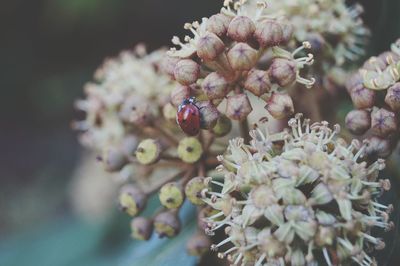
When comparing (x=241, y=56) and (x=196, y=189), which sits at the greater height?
(x=241, y=56)

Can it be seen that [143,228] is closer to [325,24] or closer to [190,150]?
[190,150]

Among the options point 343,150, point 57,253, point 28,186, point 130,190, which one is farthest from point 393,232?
point 28,186

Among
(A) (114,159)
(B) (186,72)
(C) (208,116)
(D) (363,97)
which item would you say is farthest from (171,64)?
(D) (363,97)

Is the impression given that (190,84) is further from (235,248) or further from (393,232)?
(393,232)

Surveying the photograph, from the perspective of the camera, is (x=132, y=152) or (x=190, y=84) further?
(x=132, y=152)

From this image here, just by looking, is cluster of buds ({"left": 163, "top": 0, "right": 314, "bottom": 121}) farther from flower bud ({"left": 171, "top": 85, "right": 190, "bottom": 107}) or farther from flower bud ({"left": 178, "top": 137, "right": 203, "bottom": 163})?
flower bud ({"left": 178, "top": 137, "right": 203, "bottom": 163})

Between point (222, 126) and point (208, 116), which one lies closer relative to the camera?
point (208, 116)
